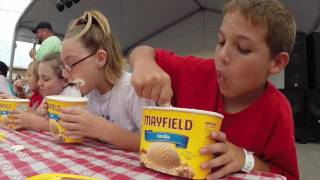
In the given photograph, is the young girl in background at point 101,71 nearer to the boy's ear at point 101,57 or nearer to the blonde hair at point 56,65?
the boy's ear at point 101,57

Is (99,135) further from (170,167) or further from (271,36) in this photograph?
(271,36)

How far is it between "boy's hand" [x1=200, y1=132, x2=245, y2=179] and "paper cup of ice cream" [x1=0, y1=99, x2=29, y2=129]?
2.54 feet

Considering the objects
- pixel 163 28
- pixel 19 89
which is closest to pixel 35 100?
pixel 19 89

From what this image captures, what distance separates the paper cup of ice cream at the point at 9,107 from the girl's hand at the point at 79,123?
0.38 m

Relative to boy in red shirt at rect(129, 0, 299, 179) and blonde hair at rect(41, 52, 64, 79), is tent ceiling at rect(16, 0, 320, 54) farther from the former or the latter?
boy in red shirt at rect(129, 0, 299, 179)

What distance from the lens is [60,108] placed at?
Result: 807 mm

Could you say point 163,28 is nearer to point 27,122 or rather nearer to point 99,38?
point 99,38

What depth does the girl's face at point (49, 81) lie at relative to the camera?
1598 mm

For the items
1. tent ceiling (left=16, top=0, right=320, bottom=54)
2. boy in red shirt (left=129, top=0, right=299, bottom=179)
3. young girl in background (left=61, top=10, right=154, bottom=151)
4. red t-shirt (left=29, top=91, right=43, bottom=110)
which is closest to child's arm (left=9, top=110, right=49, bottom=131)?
young girl in background (left=61, top=10, right=154, bottom=151)

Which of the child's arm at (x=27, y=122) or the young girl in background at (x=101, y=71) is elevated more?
the young girl in background at (x=101, y=71)

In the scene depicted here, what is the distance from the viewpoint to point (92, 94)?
1.26 metres

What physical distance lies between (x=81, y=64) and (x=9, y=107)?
0.93 feet

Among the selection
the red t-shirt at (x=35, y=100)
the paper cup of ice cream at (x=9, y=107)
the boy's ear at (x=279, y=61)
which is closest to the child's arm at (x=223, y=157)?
the boy's ear at (x=279, y=61)

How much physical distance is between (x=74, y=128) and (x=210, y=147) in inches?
15.4
